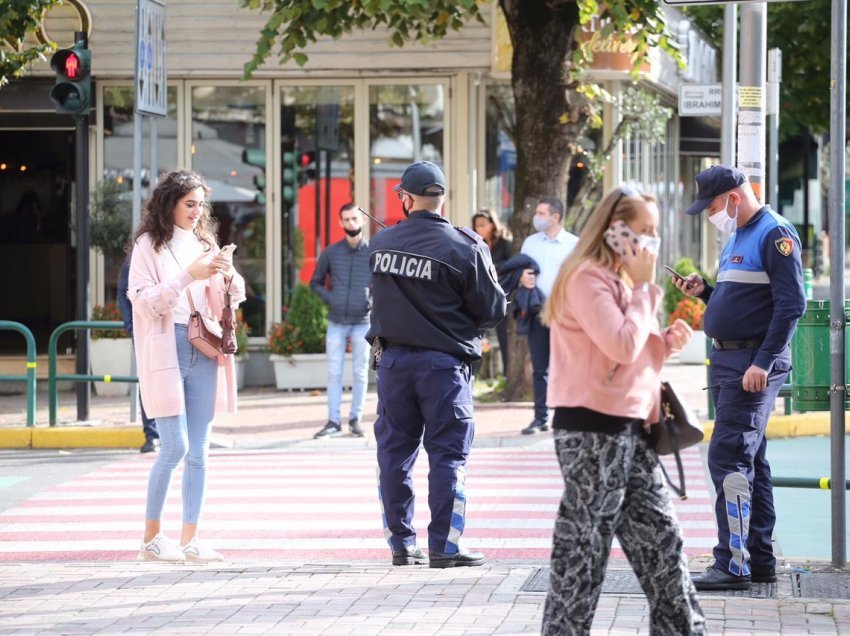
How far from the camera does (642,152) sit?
20.9 m

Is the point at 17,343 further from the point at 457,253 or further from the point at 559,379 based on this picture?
the point at 559,379

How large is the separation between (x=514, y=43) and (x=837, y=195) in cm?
817

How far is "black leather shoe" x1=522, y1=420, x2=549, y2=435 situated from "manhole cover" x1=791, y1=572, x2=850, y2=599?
592cm

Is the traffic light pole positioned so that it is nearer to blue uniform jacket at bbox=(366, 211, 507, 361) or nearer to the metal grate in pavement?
blue uniform jacket at bbox=(366, 211, 507, 361)

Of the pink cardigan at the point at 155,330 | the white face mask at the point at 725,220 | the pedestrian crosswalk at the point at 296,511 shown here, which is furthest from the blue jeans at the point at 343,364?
the white face mask at the point at 725,220

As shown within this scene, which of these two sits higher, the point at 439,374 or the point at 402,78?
the point at 402,78

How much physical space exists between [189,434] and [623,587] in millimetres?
2407

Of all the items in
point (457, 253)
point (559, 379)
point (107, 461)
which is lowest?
point (107, 461)

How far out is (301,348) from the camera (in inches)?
667

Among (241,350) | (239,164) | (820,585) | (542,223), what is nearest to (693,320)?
(241,350)

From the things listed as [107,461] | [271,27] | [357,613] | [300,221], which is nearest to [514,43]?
[271,27]

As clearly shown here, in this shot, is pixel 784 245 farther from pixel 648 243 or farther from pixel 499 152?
pixel 499 152

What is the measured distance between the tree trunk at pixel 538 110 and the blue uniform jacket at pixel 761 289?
26.8 ft

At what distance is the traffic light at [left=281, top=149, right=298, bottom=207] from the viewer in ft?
60.4
